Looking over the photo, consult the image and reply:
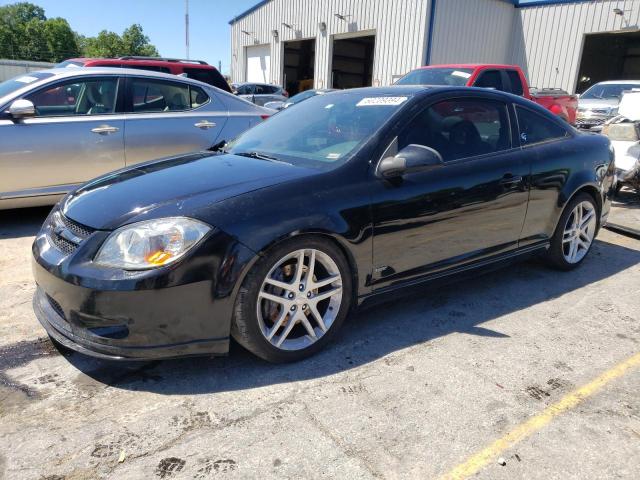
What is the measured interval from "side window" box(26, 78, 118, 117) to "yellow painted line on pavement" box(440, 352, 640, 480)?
4797 mm

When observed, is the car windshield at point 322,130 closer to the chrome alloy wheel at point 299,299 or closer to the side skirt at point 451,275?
the chrome alloy wheel at point 299,299

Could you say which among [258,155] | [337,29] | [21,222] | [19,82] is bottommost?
[21,222]

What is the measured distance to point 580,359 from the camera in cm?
300

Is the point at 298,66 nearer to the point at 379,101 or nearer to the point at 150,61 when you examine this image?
the point at 150,61

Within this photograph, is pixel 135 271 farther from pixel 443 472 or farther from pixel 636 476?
pixel 636 476

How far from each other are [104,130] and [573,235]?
14.7 ft

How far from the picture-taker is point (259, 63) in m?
27.6

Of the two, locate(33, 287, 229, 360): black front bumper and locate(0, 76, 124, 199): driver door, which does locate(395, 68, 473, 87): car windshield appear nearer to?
locate(0, 76, 124, 199): driver door

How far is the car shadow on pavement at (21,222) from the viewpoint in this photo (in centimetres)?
505

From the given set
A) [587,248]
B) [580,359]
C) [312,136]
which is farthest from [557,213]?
[312,136]

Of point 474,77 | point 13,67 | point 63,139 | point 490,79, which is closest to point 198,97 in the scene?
point 63,139

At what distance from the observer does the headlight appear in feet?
7.84

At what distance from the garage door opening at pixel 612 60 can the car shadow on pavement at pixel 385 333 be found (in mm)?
27606

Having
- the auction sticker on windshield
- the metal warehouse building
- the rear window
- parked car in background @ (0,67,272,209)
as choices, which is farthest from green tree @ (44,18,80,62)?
→ the auction sticker on windshield
